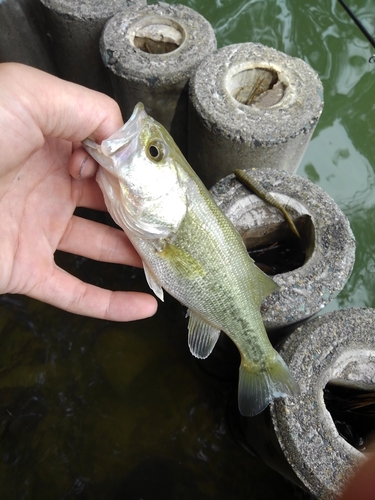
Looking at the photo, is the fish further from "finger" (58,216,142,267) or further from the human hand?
"finger" (58,216,142,267)

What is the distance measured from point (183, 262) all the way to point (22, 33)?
2761 millimetres

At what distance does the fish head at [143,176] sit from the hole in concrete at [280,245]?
69cm

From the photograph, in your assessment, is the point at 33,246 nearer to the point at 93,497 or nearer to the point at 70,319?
the point at 70,319

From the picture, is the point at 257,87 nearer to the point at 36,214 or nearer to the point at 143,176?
Answer: the point at 143,176

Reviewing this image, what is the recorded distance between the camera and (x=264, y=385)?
196cm

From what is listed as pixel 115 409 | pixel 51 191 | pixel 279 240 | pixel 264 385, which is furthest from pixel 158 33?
pixel 115 409

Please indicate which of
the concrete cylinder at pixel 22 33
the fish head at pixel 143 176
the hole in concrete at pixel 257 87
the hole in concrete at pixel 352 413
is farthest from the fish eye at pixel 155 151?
the concrete cylinder at pixel 22 33

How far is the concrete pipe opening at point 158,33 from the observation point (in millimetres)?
2795

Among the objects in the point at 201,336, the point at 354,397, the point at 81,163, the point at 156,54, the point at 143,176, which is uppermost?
the point at 156,54

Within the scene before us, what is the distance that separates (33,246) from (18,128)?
0.69m

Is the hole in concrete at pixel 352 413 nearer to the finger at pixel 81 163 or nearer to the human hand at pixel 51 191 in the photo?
the human hand at pixel 51 191

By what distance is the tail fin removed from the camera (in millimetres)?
1927

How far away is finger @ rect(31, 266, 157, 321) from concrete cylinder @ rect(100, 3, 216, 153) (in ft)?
4.51

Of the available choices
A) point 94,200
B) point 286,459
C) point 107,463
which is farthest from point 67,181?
point 107,463
